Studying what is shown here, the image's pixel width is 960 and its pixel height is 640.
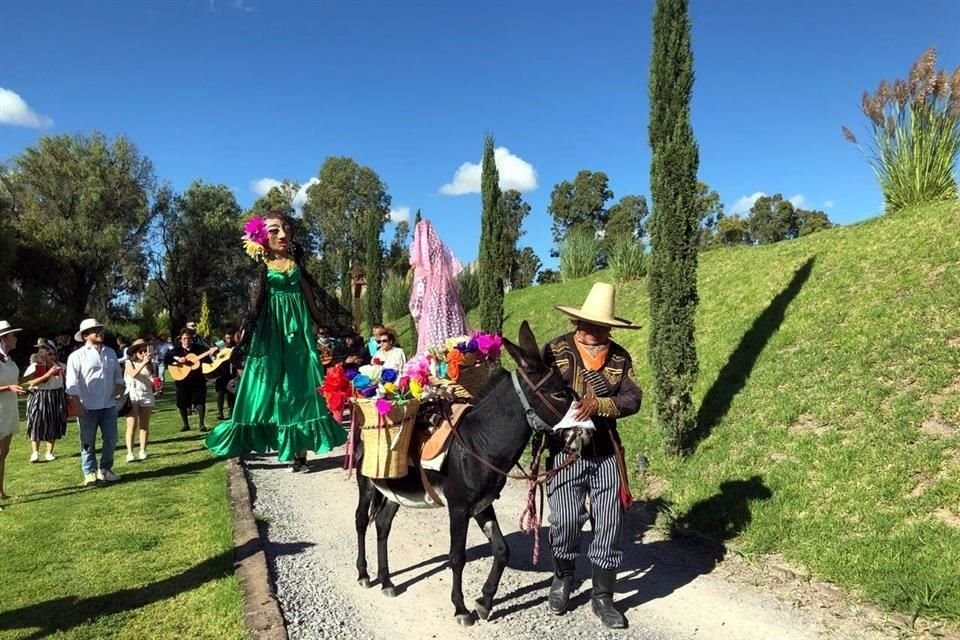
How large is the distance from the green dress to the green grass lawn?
78cm

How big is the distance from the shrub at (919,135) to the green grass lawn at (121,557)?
11.7 metres

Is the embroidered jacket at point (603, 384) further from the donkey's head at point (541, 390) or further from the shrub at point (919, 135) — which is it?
the shrub at point (919, 135)

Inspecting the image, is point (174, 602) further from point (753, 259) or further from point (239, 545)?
point (753, 259)

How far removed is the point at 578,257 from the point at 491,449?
16.2 m

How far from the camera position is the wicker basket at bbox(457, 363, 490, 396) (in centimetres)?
448

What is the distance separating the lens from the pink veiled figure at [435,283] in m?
9.56

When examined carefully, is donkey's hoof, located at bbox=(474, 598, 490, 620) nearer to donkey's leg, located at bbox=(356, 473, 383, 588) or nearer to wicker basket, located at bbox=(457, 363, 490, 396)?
donkey's leg, located at bbox=(356, 473, 383, 588)

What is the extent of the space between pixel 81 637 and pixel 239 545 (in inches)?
59.5

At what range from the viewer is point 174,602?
13.6ft

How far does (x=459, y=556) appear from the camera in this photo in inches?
157

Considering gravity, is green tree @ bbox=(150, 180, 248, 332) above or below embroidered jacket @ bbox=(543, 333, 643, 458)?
above

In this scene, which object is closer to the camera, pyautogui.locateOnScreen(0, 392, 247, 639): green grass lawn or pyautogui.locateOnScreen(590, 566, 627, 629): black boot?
pyautogui.locateOnScreen(0, 392, 247, 639): green grass lawn

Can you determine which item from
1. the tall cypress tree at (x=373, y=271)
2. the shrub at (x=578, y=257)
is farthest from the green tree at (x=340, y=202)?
the shrub at (x=578, y=257)

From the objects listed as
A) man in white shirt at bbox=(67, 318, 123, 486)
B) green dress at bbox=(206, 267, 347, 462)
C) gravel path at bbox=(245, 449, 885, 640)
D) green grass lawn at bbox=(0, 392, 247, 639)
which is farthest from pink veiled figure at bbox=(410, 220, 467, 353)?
man in white shirt at bbox=(67, 318, 123, 486)
